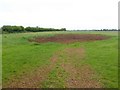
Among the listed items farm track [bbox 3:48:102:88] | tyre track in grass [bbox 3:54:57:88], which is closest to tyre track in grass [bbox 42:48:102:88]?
farm track [bbox 3:48:102:88]

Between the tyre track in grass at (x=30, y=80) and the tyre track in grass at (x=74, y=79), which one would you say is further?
the tyre track in grass at (x=30, y=80)

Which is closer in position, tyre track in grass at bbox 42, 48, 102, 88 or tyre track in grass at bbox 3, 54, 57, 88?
tyre track in grass at bbox 42, 48, 102, 88

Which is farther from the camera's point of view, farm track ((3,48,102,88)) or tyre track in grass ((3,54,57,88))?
tyre track in grass ((3,54,57,88))

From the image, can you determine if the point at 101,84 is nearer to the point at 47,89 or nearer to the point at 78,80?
the point at 78,80

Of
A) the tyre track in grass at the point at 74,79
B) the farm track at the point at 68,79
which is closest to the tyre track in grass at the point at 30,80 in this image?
the farm track at the point at 68,79

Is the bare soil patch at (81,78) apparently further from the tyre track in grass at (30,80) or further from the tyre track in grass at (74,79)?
the tyre track in grass at (30,80)

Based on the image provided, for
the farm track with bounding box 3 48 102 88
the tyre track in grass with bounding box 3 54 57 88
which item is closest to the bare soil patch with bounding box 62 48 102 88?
the farm track with bounding box 3 48 102 88

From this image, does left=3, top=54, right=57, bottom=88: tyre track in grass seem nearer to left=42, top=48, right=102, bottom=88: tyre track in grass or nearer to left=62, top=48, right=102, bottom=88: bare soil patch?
left=42, top=48, right=102, bottom=88: tyre track in grass

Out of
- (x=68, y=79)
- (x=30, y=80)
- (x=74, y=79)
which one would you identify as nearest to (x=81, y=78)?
(x=74, y=79)

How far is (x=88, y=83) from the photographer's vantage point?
1191cm

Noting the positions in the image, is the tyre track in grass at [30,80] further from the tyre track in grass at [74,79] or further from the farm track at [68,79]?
the tyre track in grass at [74,79]

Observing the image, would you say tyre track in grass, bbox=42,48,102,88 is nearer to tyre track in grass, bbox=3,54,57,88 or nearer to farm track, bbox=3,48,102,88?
farm track, bbox=3,48,102,88

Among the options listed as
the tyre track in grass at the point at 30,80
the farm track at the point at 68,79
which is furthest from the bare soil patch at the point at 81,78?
the tyre track in grass at the point at 30,80

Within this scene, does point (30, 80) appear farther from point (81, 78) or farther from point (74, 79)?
point (81, 78)
